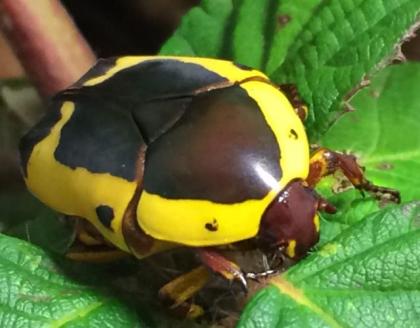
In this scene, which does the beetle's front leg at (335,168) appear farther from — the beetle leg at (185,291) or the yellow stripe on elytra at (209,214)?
the beetle leg at (185,291)

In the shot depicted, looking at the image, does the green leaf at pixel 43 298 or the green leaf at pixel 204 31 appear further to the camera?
the green leaf at pixel 204 31

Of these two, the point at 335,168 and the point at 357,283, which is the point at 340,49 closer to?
the point at 335,168

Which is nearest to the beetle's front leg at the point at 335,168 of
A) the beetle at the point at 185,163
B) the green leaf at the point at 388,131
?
the beetle at the point at 185,163

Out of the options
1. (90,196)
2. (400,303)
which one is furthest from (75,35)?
(400,303)

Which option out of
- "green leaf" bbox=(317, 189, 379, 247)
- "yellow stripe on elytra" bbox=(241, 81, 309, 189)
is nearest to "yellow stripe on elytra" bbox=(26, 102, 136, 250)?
"yellow stripe on elytra" bbox=(241, 81, 309, 189)

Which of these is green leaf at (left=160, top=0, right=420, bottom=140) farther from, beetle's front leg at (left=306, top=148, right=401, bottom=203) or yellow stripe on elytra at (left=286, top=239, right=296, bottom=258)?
yellow stripe on elytra at (left=286, top=239, right=296, bottom=258)

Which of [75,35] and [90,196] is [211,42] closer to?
[75,35]
